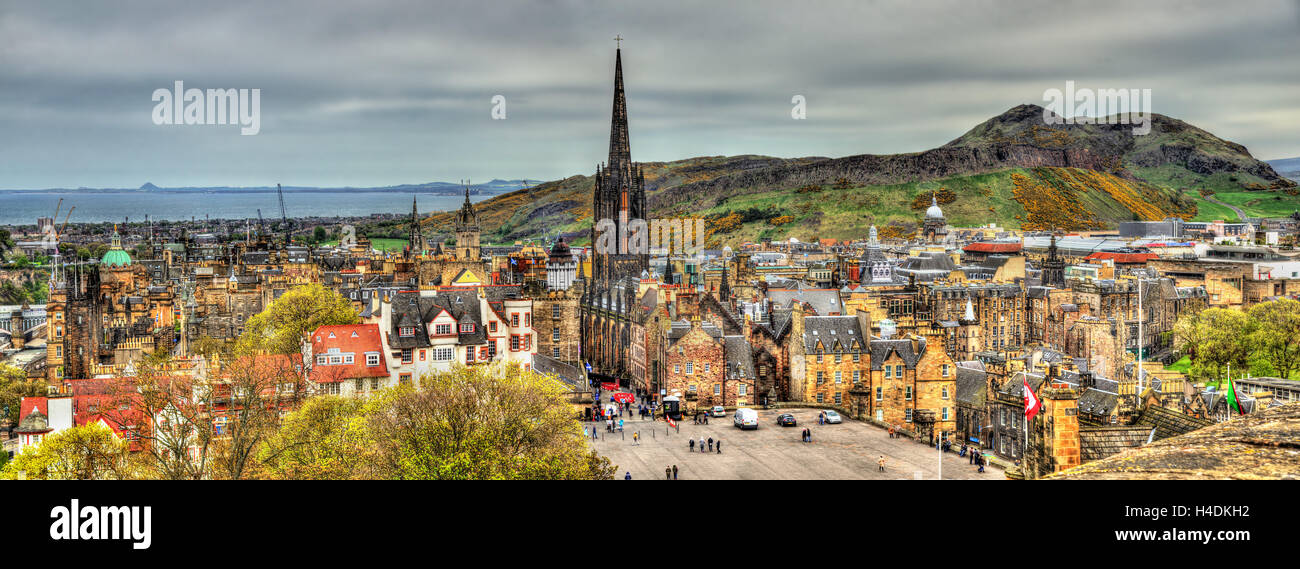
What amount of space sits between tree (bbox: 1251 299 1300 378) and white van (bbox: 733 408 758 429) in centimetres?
3328

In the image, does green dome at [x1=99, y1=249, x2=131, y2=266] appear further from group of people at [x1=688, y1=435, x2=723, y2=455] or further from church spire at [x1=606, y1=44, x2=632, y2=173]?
group of people at [x1=688, y1=435, x2=723, y2=455]

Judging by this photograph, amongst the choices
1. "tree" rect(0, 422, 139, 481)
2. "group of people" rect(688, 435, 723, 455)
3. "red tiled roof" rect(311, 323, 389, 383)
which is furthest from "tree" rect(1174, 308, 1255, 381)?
"tree" rect(0, 422, 139, 481)

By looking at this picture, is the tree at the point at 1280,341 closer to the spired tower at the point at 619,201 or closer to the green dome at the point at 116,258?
the spired tower at the point at 619,201

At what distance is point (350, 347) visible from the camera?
1531 inches

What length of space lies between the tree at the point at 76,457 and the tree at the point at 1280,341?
53.2 metres

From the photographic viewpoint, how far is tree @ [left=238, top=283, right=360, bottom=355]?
43.4m

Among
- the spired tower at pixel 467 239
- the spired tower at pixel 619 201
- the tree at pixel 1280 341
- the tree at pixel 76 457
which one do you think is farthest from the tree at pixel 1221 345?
the spired tower at pixel 467 239

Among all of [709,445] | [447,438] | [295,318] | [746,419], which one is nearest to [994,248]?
[295,318]

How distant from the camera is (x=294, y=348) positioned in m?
42.7

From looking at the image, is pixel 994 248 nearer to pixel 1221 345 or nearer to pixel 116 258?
pixel 1221 345

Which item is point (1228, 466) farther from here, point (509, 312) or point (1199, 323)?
point (1199, 323)

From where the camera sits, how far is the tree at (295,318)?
143 ft
